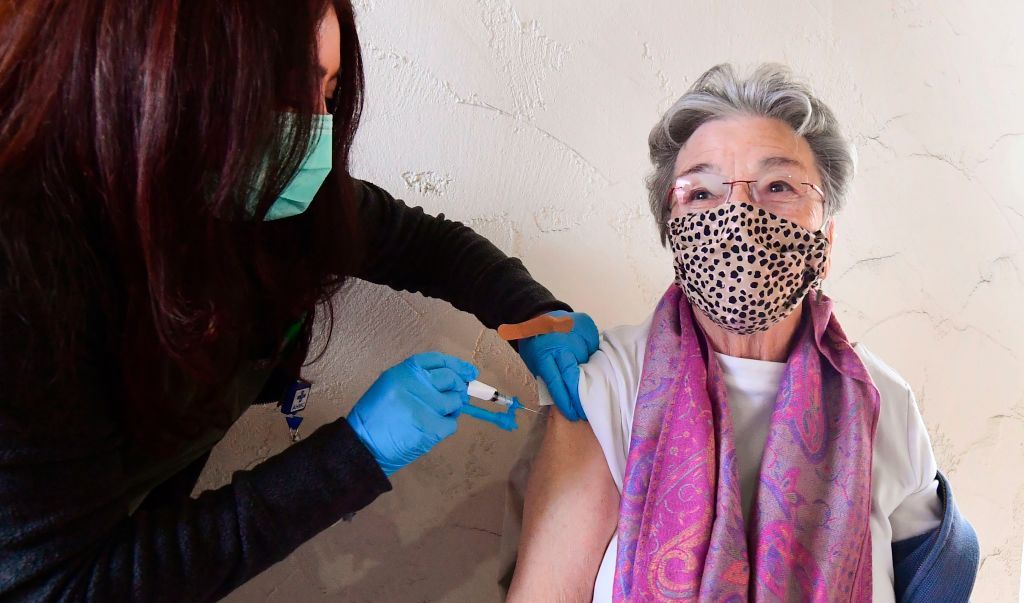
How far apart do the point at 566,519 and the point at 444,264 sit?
0.52m

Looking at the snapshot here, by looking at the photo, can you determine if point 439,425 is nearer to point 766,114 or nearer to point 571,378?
point 571,378

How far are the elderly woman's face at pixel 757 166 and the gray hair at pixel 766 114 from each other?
0.06ft

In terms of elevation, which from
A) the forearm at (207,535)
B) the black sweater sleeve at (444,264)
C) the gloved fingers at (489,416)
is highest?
the black sweater sleeve at (444,264)

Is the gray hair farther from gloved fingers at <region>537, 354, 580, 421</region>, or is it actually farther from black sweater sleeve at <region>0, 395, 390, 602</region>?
black sweater sleeve at <region>0, 395, 390, 602</region>

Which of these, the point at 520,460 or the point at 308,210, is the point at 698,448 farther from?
the point at 308,210

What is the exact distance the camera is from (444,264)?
125 cm

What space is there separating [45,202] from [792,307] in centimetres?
95

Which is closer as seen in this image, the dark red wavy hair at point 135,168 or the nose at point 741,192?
the dark red wavy hair at point 135,168

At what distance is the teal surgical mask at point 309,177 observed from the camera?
0.83 m

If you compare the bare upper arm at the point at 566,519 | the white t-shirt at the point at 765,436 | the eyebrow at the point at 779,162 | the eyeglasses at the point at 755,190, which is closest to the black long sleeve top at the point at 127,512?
the bare upper arm at the point at 566,519

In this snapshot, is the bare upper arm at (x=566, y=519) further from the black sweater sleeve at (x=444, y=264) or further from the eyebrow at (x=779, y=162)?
the eyebrow at (x=779, y=162)

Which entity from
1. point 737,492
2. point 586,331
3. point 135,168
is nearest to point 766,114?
point 586,331

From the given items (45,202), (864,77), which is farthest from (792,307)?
(864,77)

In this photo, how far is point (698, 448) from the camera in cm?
97
